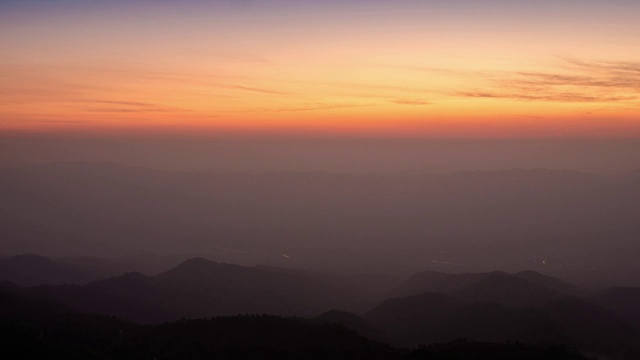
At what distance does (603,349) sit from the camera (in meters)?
79.2

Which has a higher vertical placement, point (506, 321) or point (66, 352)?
point (66, 352)

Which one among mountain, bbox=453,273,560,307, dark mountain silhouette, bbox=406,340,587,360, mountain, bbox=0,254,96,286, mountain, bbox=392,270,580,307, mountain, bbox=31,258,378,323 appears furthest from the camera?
mountain, bbox=0,254,96,286

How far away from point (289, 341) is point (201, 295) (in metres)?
58.4

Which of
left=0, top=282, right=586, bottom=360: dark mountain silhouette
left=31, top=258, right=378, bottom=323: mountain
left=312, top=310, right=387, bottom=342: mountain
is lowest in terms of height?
left=31, top=258, right=378, bottom=323: mountain

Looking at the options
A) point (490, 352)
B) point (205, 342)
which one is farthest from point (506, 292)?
point (205, 342)

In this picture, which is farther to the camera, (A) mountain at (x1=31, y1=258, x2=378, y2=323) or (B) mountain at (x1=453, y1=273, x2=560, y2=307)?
(B) mountain at (x1=453, y1=273, x2=560, y2=307)

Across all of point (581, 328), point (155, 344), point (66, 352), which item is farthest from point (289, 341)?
point (581, 328)

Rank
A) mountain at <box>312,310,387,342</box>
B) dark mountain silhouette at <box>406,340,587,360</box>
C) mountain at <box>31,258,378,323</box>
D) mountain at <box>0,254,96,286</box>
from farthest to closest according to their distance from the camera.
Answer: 1. mountain at <box>0,254,96,286</box>
2. mountain at <box>31,258,378,323</box>
3. mountain at <box>312,310,387,342</box>
4. dark mountain silhouette at <box>406,340,587,360</box>

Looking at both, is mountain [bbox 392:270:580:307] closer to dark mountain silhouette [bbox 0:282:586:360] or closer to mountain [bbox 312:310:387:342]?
mountain [bbox 312:310:387:342]

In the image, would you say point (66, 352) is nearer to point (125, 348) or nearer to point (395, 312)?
point (125, 348)

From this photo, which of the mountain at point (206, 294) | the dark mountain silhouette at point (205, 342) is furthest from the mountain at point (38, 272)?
the dark mountain silhouette at point (205, 342)

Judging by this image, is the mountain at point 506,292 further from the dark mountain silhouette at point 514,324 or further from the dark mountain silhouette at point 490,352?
the dark mountain silhouette at point 490,352

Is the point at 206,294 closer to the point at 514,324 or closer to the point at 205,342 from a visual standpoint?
the point at 205,342

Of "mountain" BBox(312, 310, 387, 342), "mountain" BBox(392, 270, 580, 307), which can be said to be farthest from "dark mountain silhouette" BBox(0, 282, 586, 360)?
"mountain" BBox(392, 270, 580, 307)
